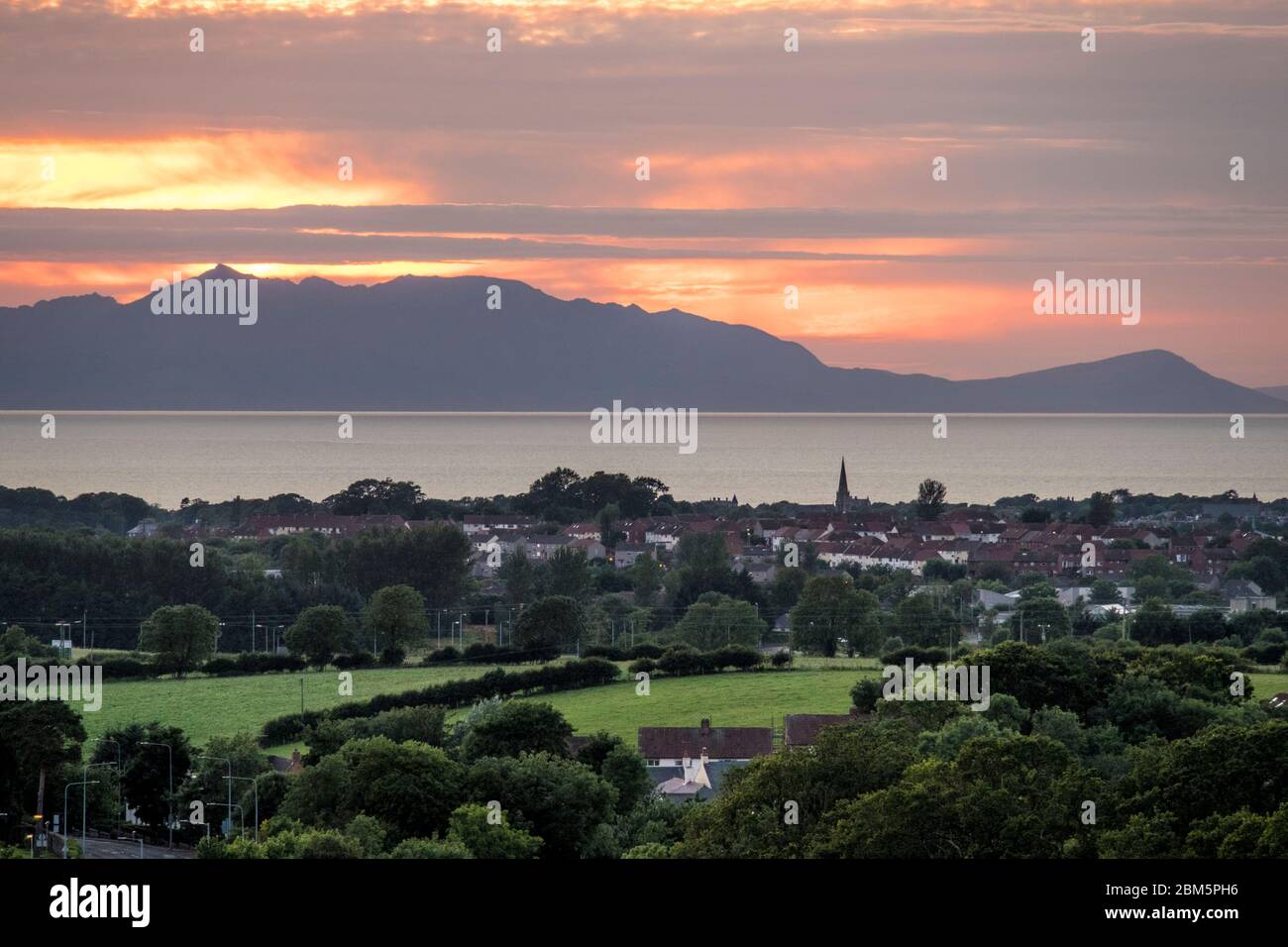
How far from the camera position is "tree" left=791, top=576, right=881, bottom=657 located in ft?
124

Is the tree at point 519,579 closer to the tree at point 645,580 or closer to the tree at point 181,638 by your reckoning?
the tree at point 645,580

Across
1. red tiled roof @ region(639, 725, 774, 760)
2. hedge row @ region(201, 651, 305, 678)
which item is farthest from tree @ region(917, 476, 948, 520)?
red tiled roof @ region(639, 725, 774, 760)

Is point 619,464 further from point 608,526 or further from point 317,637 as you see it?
point 317,637

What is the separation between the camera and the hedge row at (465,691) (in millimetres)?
27250

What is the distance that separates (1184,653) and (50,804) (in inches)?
744

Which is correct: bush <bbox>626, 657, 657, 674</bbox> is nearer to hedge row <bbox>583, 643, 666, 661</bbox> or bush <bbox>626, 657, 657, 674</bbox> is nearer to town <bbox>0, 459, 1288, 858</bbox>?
town <bbox>0, 459, 1288, 858</bbox>

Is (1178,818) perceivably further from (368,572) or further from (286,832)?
(368,572)

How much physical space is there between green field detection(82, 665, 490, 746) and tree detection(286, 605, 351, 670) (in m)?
1.24

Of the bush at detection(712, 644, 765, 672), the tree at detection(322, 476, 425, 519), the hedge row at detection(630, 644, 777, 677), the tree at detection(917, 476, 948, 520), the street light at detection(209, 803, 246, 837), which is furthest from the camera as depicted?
the tree at detection(917, 476, 948, 520)

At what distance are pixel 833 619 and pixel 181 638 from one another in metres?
15.8
